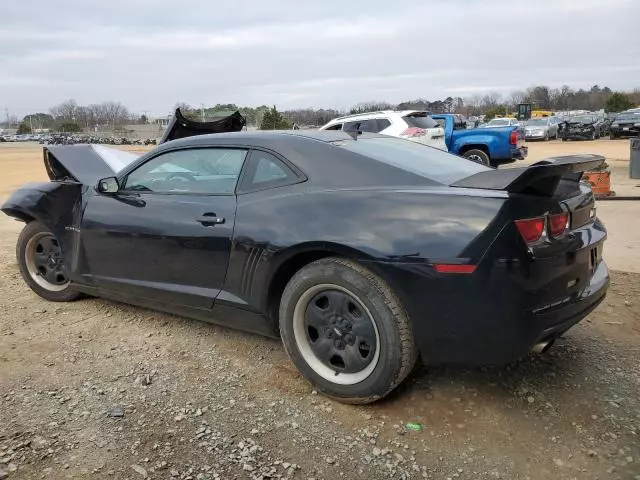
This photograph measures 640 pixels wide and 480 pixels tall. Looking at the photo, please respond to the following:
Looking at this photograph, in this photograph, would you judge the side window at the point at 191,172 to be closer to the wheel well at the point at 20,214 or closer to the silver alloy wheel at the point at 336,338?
the silver alloy wheel at the point at 336,338

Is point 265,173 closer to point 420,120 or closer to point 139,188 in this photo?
point 139,188

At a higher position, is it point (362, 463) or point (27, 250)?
point (27, 250)

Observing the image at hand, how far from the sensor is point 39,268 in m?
4.80

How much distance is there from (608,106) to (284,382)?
5887cm

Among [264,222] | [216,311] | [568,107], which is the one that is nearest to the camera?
[264,222]

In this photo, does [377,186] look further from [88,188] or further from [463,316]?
[88,188]

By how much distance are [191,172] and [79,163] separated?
4.60 feet

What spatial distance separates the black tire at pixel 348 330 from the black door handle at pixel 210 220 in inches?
24.1

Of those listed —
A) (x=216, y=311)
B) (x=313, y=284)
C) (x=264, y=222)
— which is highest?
(x=264, y=222)

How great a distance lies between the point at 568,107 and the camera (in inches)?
3068

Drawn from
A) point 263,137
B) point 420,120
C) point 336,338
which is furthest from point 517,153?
point 336,338

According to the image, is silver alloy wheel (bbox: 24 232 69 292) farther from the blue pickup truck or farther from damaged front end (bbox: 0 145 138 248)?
the blue pickup truck

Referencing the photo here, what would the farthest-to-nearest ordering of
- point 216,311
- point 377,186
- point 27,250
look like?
point 27,250 < point 216,311 < point 377,186

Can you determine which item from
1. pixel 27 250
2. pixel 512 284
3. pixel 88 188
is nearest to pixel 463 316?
pixel 512 284
